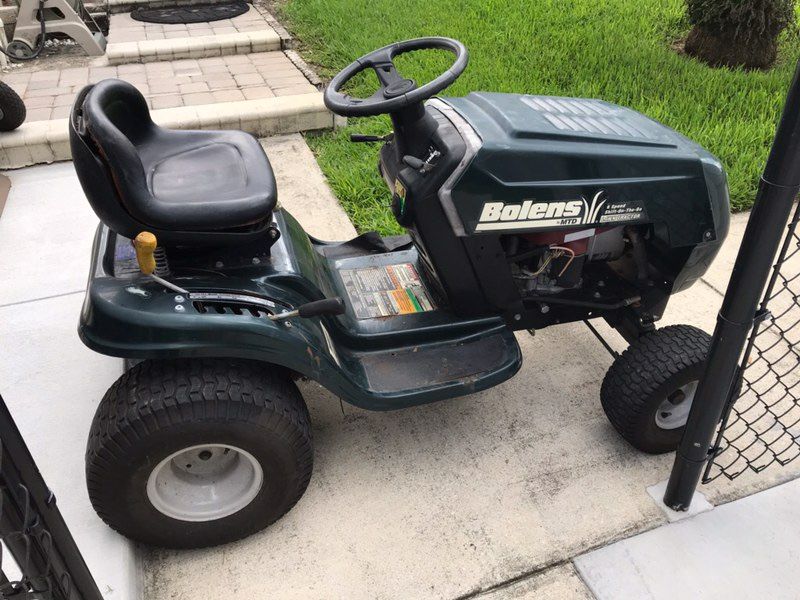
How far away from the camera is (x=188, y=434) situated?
173 cm

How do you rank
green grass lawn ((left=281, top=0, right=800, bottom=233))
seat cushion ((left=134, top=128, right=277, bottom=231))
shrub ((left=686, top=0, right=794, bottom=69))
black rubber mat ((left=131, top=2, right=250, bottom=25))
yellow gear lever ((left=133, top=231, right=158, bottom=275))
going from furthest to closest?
black rubber mat ((left=131, top=2, right=250, bottom=25)) → shrub ((left=686, top=0, right=794, bottom=69)) → green grass lawn ((left=281, top=0, right=800, bottom=233)) → seat cushion ((left=134, top=128, right=277, bottom=231)) → yellow gear lever ((left=133, top=231, right=158, bottom=275))

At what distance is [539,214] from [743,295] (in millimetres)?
617

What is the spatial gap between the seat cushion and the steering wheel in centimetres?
31

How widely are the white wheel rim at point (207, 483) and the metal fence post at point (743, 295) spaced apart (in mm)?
1224

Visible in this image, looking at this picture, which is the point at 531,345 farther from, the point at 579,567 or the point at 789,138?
the point at 789,138

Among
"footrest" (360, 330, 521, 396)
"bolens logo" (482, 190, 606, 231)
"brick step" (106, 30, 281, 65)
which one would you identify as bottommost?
"brick step" (106, 30, 281, 65)

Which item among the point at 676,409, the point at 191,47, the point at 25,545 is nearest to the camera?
the point at 25,545

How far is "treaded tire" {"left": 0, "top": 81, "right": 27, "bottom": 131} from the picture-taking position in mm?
3918

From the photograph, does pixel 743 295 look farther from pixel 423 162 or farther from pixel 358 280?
pixel 358 280

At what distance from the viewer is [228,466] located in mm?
1979

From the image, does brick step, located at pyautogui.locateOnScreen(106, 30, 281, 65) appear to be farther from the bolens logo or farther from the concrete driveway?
the bolens logo

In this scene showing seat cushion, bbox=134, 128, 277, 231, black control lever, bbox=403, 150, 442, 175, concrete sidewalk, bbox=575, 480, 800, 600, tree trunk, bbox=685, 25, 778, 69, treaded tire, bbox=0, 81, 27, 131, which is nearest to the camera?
seat cushion, bbox=134, 128, 277, 231

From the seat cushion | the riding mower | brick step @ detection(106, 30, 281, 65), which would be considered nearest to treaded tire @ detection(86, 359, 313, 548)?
the riding mower

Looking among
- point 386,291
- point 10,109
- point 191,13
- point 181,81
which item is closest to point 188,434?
point 386,291
